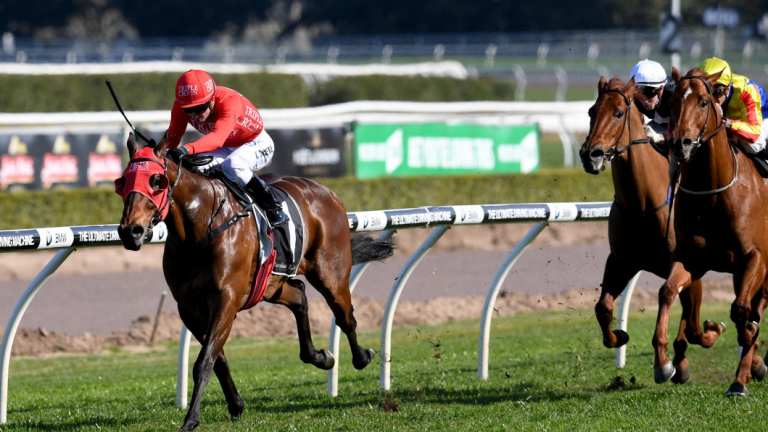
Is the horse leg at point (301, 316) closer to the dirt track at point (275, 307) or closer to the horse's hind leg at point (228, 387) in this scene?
the horse's hind leg at point (228, 387)

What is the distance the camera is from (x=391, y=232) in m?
7.65

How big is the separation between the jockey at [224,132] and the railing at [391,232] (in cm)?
50

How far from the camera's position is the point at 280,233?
6.70 meters

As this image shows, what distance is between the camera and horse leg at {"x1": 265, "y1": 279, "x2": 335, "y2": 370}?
22.6 feet

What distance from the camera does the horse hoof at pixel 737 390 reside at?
21.6 feet

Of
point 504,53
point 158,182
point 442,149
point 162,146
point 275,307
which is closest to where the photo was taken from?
point 158,182

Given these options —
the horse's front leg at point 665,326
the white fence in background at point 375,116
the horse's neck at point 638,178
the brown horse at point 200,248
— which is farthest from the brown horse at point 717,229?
the white fence in background at point 375,116

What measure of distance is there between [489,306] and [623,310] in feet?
3.10

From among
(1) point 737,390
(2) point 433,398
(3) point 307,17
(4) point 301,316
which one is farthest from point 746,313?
(3) point 307,17

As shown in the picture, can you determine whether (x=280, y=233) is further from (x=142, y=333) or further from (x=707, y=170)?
(x=142, y=333)

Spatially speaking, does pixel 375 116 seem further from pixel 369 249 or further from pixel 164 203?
pixel 164 203

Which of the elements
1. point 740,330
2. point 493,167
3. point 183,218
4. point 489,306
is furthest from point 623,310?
point 493,167

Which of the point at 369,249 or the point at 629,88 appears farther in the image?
the point at 369,249

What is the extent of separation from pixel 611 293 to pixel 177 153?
7.96 feet
